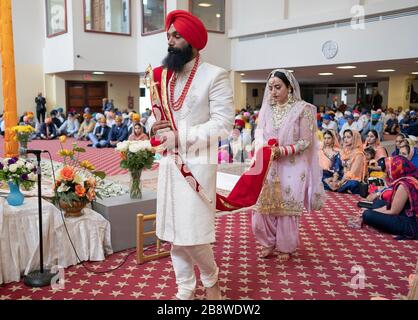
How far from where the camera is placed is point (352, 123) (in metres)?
11.5

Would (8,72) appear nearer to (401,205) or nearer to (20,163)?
(20,163)

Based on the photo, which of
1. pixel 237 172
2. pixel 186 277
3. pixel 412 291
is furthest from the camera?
pixel 237 172

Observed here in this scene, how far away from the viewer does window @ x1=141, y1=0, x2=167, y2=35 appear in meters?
13.4

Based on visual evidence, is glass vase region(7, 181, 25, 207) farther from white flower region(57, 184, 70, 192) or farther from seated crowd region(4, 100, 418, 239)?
seated crowd region(4, 100, 418, 239)

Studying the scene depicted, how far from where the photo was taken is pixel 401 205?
3.99 meters

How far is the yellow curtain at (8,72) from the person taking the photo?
532cm

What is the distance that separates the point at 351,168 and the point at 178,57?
4.60 m

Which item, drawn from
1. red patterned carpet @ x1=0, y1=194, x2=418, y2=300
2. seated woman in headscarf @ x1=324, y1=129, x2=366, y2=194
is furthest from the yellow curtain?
seated woman in headscarf @ x1=324, y1=129, x2=366, y2=194

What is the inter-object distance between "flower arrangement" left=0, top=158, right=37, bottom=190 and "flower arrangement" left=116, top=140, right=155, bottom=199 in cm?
78

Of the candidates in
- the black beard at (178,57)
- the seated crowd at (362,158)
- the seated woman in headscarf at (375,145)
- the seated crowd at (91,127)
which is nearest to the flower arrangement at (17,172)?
the seated crowd at (362,158)

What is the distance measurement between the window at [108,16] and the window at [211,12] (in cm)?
264

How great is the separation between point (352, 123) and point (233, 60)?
423 cm
